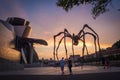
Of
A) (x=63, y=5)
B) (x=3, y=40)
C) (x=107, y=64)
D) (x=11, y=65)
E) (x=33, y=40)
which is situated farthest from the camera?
→ (x=33, y=40)

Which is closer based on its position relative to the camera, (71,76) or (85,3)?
(85,3)

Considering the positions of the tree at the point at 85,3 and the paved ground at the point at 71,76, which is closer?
the tree at the point at 85,3

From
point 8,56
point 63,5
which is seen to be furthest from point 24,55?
point 63,5

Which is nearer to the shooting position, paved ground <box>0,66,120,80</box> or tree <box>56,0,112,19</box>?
tree <box>56,0,112,19</box>

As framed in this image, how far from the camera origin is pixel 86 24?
42.5 meters

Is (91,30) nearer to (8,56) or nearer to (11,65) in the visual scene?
(11,65)

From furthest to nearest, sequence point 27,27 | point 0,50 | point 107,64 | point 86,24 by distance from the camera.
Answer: point 27,27 < point 0,50 < point 86,24 < point 107,64

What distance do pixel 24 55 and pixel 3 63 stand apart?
212 ft

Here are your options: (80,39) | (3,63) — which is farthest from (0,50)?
(80,39)

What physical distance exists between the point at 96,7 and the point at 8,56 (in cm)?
4989

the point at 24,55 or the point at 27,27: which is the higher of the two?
the point at 27,27

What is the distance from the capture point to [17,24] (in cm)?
11281

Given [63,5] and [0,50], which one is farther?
[0,50]

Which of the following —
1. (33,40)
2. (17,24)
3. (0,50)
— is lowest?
(0,50)
